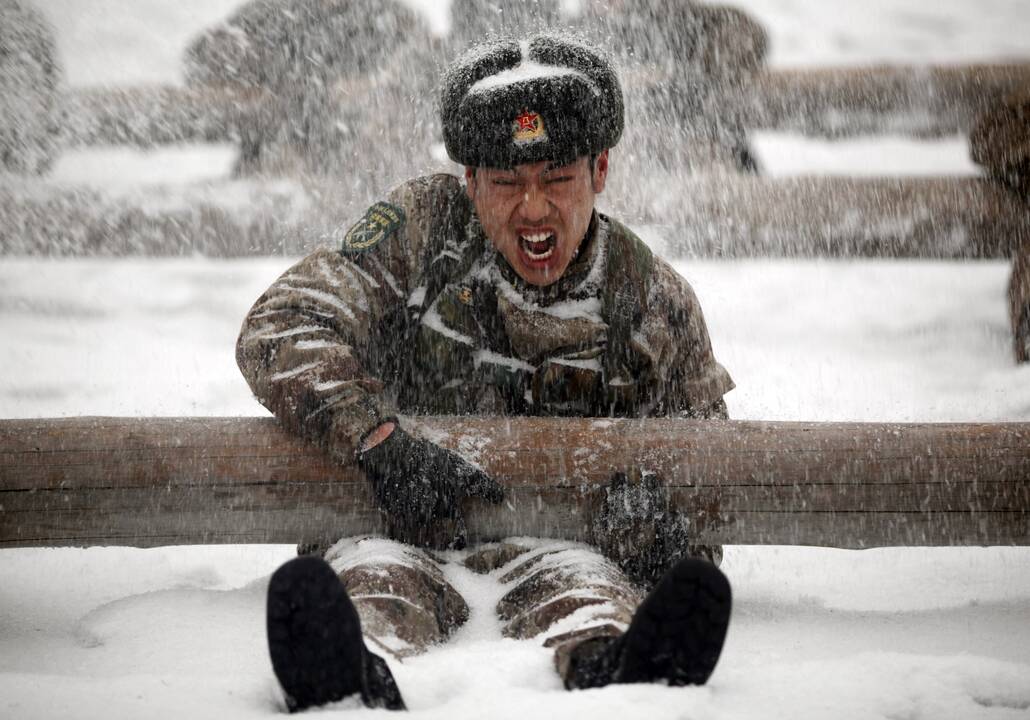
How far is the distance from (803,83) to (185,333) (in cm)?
332

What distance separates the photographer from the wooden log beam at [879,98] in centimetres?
561

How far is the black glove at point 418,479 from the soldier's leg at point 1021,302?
11.4 ft

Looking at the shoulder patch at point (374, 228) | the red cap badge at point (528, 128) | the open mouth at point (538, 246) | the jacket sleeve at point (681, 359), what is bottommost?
the jacket sleeve at point (681, 359)

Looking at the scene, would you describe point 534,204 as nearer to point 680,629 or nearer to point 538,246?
point 538,246

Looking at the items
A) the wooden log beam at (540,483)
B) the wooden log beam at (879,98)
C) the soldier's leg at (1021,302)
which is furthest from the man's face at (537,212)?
the wooden log beam at (879,98)

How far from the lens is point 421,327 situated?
275cm

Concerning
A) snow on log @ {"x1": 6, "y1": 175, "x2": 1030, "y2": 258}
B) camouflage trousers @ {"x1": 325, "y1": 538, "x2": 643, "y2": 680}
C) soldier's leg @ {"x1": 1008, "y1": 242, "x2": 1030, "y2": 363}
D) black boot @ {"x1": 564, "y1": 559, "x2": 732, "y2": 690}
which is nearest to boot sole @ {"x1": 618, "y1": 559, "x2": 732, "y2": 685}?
black boot @ {"x1": 564, "y1": 559, "x2": 732, "y2": 690}

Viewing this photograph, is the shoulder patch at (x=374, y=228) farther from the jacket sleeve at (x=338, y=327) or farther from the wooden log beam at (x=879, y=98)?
the wooden log beam at (x=879, y=98)

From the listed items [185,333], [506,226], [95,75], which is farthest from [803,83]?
[95,75]

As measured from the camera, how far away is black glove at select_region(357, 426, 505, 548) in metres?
2.43

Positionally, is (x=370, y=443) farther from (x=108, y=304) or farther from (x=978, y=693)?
(x=108, y=304)

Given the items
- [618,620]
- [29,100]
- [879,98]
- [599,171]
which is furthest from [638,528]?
[29,100]

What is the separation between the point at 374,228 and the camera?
2.73 meters

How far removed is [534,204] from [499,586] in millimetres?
854
